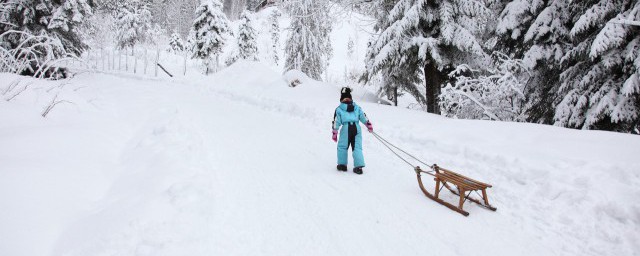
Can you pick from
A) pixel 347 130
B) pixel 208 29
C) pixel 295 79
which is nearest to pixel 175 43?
pixel 208 29

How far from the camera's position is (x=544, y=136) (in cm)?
657

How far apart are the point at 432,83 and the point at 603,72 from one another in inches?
181

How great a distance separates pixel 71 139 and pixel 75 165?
1.06m

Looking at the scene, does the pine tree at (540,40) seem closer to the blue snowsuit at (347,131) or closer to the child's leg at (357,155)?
the blue snowsuit at (347,131)

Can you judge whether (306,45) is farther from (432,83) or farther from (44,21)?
(44,21)

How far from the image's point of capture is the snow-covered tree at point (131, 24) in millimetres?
42844

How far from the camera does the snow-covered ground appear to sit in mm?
3295

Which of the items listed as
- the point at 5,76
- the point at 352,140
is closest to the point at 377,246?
the point at 352,140

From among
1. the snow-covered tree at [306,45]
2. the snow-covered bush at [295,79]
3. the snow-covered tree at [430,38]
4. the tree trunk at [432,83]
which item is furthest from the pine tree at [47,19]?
the tree trunk at [432,83]

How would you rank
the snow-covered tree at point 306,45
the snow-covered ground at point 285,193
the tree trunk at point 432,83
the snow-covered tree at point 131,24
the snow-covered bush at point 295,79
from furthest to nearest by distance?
the snow-covered tree at point 131,24
the snow-covered tree at point 306,45
the snow-covered bush at point 295,79
the tree trunk at point 432,83
the snow-covered ground at point 285,193

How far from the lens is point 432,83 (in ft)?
37.0

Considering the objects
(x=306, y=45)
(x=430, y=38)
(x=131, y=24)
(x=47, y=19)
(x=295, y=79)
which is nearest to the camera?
(x=430, y=38)

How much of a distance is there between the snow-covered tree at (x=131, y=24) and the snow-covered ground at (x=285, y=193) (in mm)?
41063

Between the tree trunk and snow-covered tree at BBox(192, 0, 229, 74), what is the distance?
27525 millimetres
